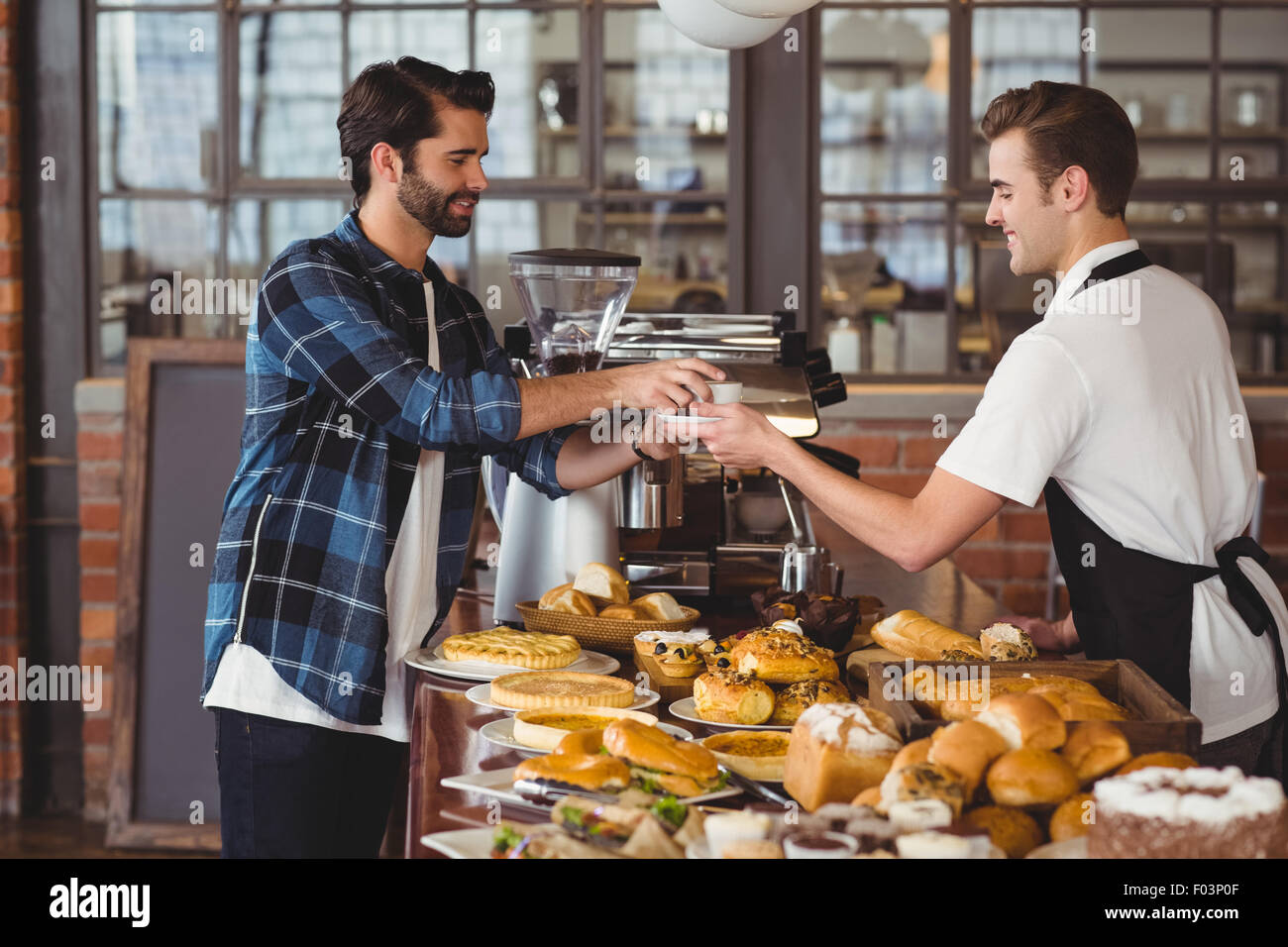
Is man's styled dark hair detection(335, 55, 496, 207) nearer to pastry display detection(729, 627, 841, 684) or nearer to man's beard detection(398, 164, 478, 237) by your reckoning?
man's beard detection(398, 164, 478, 237)

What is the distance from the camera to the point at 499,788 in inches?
51.7

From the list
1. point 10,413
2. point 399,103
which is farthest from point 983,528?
point 10,413

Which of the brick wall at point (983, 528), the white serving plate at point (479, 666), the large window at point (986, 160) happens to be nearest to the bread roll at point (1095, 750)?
the white serving plate at point (479, 666)

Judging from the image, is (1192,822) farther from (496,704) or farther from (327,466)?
(327,466)

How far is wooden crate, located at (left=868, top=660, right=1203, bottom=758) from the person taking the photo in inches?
46.9

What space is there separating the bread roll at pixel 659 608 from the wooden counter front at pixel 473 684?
0.07 meters

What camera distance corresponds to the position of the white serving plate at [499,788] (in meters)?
1.26

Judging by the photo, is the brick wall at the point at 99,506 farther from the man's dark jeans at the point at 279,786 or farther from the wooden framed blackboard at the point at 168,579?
the man's dark jeans at the point at 279,786

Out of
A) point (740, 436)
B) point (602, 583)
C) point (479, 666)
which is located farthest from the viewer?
point (602, 583)

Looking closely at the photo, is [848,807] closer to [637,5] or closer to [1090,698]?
[1090,698]

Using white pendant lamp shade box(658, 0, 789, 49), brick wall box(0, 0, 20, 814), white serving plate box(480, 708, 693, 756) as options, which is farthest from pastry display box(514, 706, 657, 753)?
brick wall box(0, 0, 20, 814)

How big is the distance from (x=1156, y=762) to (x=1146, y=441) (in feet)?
2.08

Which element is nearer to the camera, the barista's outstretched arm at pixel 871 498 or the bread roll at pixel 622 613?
the barista's outstretched arm at pixel 871 498

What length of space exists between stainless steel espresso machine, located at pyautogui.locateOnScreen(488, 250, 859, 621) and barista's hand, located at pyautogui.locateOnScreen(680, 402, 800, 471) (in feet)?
0.09
